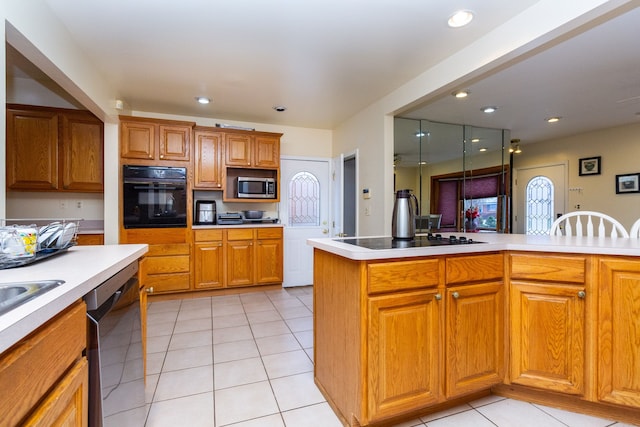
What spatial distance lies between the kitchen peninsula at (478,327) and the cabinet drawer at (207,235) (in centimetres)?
248

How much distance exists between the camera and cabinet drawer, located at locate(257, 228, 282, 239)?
4.11 metres

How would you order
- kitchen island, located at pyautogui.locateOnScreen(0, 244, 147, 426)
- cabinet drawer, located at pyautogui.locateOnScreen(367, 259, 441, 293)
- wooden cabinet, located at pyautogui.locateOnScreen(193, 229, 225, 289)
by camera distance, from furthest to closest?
wooden cabinet, located at pyautogui.locateOnScreen(193, 229, 225, 289) < cabinet drawer, located at pyautogui.locateOnScreen(367, 259, 441, 293) < kitchen island, located at pyautogui.locateOnScreen(0, 244, 147, 426)

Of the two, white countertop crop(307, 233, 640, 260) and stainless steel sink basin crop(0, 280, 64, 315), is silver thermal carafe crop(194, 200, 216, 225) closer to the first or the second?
white countertop crop(307, 233, 640, 260)

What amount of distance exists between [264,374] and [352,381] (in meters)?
0.83

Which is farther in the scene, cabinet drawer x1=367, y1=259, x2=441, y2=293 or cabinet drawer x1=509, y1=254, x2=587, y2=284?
cabinet drawer x1=509, y1=254, x2=587, y2=284

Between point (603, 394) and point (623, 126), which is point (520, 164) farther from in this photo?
point (603, 394)

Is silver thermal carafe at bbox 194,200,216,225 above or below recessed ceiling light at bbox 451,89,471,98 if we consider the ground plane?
below

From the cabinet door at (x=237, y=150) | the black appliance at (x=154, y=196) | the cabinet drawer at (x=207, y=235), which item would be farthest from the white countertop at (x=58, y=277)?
the cabinet door at (x=237, y=150)

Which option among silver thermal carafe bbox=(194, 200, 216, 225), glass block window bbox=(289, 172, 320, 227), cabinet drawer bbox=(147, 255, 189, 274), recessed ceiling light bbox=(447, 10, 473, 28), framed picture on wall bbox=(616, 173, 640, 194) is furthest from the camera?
glass block window bbox=(289, 172, 320, 227)

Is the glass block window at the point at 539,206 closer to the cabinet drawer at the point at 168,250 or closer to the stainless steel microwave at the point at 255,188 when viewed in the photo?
the stainless steel microwave at the point at 255,188

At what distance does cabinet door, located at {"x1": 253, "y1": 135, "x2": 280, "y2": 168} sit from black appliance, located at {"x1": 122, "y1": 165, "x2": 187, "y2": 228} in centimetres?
95

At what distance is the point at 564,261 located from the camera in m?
1.62

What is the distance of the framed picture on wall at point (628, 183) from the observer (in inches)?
178

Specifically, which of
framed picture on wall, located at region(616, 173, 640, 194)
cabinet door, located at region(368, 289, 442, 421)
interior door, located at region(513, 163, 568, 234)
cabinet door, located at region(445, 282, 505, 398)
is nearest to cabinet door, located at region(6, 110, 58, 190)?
cabinet door, located at region(368, 289, 442, 421)
